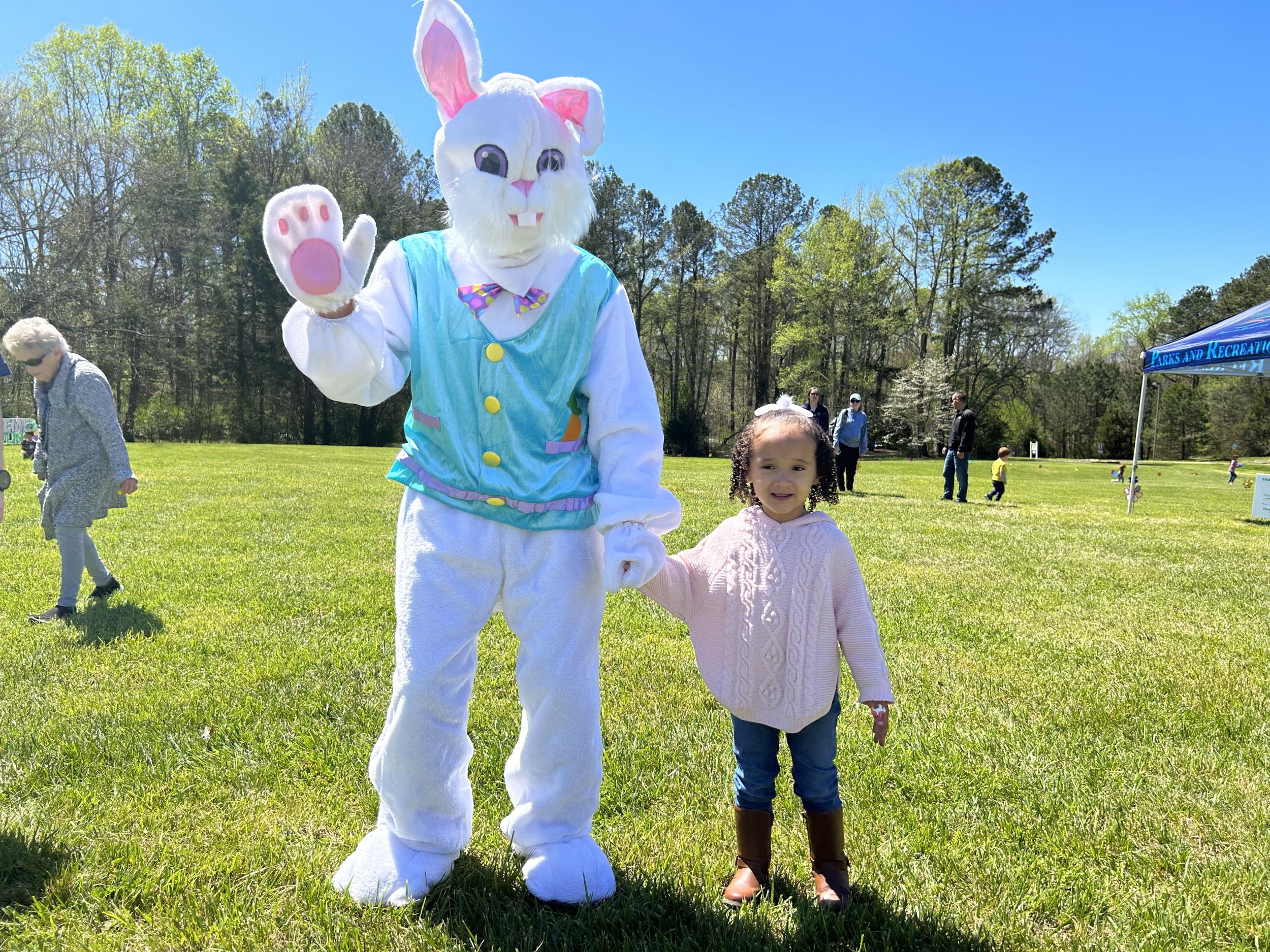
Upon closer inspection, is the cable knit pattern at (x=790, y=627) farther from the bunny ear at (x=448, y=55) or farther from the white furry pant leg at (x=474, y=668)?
the bunny ear at (x=448, y=55)

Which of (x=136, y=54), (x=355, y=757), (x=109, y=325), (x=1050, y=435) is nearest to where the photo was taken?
(x=355, y=757)

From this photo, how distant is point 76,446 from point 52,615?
1.10 m

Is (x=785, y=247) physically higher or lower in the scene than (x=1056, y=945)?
higher

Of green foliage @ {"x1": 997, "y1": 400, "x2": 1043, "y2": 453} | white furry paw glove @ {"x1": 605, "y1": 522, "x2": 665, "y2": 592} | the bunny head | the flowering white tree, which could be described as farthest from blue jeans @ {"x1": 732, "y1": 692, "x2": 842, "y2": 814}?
green foliage @ {"x1": 997, "y1": 400, "x2": 1043, "y2": 453}

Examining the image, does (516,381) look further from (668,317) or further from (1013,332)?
(1013,332)

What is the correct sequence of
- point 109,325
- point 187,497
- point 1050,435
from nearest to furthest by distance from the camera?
point 187,497
point 109,325
point 1050,435

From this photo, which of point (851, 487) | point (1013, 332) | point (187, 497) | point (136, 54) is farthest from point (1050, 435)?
point (136, 54)

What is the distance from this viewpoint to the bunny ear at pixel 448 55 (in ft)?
7.22

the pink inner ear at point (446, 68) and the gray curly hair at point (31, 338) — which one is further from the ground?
the pink inner ear at point (446, 68)

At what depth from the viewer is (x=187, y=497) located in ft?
36.8

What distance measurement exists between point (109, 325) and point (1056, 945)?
1351 inches

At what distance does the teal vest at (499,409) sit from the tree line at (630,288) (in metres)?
28.8

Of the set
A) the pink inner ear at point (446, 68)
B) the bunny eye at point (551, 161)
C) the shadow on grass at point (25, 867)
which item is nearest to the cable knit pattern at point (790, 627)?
the bunny eye at point (551, 161)

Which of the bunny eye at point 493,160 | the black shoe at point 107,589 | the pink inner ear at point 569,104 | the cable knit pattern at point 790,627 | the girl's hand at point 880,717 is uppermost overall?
the pink inner ear at point 569,104
